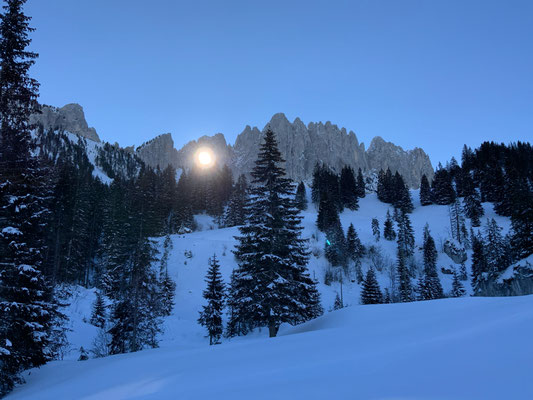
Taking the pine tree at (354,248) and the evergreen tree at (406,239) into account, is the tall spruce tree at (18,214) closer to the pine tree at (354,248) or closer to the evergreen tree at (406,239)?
the pine tree at (354,248)

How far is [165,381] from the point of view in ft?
17.9

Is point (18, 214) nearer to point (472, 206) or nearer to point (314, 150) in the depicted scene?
point (472, 206)

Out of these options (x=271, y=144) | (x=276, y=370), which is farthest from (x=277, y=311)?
(x=276, y=370)

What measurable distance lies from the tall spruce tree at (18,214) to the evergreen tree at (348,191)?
85.5 m

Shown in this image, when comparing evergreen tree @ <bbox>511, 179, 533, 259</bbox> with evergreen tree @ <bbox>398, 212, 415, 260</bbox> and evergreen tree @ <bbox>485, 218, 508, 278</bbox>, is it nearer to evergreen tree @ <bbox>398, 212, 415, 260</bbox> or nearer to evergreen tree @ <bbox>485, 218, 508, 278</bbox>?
evergreen tree @ <bbox>485, 218, 508, 278</bbox>

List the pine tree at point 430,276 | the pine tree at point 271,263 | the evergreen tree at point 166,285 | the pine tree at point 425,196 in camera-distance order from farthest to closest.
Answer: the pine tree at point 425,196
the pine tree at point 430,276
the evergreen tree at point 166,285
the pine tree at point 271,263

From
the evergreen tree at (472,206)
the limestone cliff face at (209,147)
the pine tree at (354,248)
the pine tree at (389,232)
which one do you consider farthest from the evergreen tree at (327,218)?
the limestone cliff face at (209,147)

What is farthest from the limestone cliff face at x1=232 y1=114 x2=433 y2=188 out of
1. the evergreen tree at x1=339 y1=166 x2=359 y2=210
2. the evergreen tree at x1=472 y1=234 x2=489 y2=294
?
the evergreen tree at x1=472 y1=234 x2=489 y2=294

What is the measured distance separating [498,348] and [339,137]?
184 meters

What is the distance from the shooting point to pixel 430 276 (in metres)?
48.4

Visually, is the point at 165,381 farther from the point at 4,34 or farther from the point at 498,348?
the point at 4,34

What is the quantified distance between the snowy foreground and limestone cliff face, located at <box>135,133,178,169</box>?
7477 inches

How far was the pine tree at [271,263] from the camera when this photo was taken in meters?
Answer: 15.6

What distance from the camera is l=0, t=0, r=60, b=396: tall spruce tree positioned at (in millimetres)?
10953
